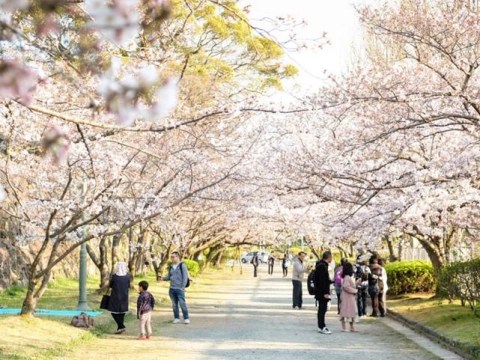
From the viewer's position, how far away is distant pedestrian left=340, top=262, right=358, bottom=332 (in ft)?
52.6

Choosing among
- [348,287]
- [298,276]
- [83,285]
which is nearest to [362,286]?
[298,276]

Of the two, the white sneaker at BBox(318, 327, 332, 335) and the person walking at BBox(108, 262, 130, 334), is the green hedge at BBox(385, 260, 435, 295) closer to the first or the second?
the white sneaker at BBox(318, 327, 332, 335)

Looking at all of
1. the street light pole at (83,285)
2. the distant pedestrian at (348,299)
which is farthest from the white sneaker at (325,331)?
the street light pole at (83,285)

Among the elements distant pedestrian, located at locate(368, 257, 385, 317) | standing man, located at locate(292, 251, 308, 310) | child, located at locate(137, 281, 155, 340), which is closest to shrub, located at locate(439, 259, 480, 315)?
distant pedestrian, located at locate(368, 257, 385, 317)

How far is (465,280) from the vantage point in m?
15.5

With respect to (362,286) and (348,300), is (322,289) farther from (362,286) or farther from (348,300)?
(362,286)

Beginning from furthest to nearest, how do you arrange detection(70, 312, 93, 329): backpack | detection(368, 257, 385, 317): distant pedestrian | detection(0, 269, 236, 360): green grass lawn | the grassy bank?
detection(368, 257, 385, 317): distant pedestrian, detection(70, 312, 93, 329): backpack, the grassy bank, detection(0, 269, 236, 360): green grass lawn

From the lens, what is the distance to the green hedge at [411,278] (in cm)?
2412

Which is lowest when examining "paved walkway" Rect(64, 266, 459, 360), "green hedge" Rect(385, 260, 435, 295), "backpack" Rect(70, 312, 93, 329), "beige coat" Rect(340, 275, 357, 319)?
"paved walkway" Rect(64, 266, 459, 360)

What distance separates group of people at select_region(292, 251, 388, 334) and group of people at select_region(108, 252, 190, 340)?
3.01 metres

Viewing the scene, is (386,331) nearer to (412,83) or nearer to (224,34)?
(412,83)

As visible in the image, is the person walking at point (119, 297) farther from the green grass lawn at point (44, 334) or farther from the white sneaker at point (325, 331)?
the white sneaker at point (325, 331)

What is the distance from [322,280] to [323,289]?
0.19 metres

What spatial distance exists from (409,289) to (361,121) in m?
11.1
